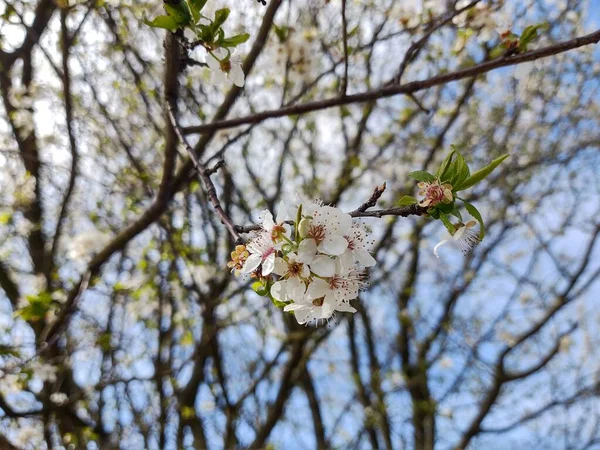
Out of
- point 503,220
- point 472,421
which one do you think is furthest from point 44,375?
point 503,220

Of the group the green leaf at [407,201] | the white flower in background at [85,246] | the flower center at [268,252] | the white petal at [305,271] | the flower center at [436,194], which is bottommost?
the white petal at [305,271]

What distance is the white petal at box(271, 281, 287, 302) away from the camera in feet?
3.20

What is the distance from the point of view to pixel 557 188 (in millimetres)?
4699

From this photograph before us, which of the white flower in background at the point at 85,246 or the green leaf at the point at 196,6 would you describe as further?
the white flower in background at the point at 85,246

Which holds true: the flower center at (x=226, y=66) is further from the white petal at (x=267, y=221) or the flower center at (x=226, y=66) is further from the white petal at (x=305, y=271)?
the white petal at (x=305, y=271)

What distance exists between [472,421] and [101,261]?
113 inches

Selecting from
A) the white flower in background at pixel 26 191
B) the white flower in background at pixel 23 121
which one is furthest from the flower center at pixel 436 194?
the white flower in background at pixel 26 191

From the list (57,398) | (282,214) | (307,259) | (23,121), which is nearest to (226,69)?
(282,214)

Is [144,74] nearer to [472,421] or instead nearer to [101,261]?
[101,261]

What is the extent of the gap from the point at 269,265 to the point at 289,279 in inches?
1.8

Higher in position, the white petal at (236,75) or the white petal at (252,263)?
the white petal at (236,75)

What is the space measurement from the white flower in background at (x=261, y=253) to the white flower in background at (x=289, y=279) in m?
0.02

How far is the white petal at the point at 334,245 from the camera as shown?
940mm

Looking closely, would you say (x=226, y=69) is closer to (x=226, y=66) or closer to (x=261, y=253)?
(x=226, y=66)
